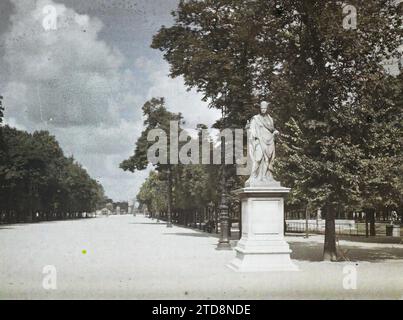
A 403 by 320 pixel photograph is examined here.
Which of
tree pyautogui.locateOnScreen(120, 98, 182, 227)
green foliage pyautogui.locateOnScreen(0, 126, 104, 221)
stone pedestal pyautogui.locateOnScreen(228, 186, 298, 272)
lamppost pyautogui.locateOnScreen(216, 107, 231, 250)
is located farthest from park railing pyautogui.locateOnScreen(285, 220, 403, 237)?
green foliage pyautogui.locateOnScreen(0, 126, 104, 221)

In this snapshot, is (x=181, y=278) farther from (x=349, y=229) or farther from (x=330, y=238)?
(x=349, y=229)

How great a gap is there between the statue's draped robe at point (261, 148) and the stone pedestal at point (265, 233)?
497 millimetres

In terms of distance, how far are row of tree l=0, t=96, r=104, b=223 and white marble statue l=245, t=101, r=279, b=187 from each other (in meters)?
43.4

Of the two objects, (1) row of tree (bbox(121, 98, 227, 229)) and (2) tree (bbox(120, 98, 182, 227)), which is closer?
(1) row of tree (bbox(121, 98, 227, 229))

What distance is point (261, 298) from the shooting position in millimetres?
10883

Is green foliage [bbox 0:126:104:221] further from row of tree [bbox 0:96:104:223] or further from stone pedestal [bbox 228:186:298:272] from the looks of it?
stone pedestal [bbox 228:186:298:272]

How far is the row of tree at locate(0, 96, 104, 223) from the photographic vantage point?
63594 millimetres

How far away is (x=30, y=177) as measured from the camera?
232 ft

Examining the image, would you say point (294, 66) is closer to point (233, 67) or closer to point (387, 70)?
point (387, 70)

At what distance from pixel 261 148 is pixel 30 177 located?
59726 mm

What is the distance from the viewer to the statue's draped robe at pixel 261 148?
15.8 meters
